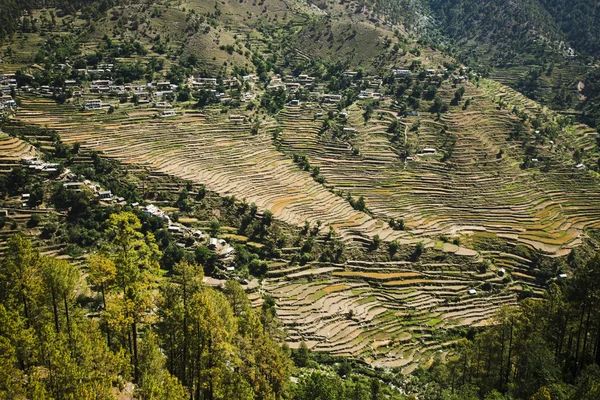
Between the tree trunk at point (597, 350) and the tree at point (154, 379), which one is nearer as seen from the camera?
the tree at point (154, 379)

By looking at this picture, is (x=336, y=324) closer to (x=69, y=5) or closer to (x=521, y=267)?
(x=521, y=267)

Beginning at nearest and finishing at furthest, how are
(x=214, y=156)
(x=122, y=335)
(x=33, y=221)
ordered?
(x=122, y=335) → (x=33, y=221) → (x=214, y=156)

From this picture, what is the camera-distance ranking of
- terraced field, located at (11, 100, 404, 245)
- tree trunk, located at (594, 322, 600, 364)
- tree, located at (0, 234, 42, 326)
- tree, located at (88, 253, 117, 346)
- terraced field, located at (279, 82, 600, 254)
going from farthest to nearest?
1. terraced field, located at (279, 82, 600, 254)
2. terraced field, located at (11, 100, 404, 245)
3. tree trunk, located at (594, 322, 600, 364)
4. tree, located at (0, 234, 42, 326)
5. tree, located at (88, 253, 117, 346)

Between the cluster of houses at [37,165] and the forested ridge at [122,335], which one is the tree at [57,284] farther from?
the cluster of houses at [37,165]

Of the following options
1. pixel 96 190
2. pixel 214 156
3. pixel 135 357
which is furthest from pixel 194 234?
pixel 135 357

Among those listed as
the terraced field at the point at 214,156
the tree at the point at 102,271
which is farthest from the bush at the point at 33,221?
the tree at the point at 102,271

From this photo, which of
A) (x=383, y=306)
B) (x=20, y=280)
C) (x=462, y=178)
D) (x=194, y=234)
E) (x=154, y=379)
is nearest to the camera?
(x=154, y=379)

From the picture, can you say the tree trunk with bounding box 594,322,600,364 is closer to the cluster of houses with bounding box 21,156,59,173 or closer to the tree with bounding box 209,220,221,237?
the tree with bounding box 209,220,221,237

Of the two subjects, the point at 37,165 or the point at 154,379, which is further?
the point at 37,165

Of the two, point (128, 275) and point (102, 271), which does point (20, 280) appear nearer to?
point (102, 271)

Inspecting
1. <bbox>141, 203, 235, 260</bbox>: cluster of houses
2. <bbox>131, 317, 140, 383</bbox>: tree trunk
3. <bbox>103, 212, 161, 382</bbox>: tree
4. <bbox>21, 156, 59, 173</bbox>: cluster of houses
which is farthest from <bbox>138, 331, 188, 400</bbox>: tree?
<bbox>21, 156, 59, 173</bbox>: cluster of houses

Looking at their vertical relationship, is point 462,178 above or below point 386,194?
above

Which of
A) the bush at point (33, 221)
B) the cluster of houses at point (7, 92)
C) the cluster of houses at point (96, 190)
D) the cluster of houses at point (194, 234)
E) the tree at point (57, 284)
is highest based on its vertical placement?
the cluster of houses at point (7, 92)

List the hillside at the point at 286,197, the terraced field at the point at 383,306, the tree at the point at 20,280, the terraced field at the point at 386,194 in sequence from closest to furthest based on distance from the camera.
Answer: the tree at the point at 20,280 → the hillside at the point at 286,197 → the terraced field at the point at 383,306 → the terraced field at the point at 386,194
